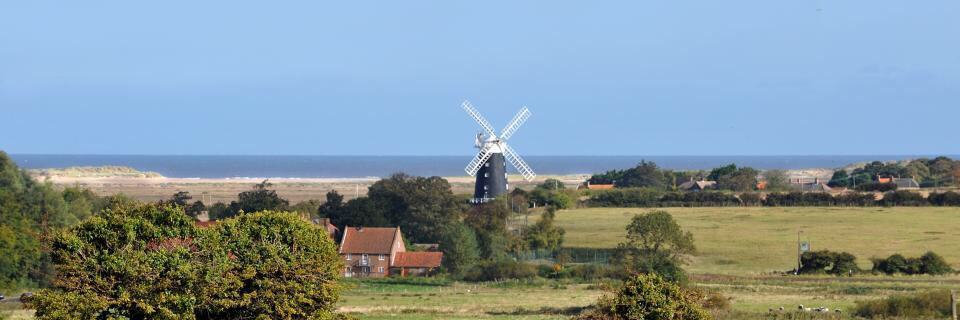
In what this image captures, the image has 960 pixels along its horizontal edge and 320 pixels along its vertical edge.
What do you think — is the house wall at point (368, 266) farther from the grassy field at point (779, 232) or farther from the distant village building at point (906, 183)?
the distant village building at point (906, 183)

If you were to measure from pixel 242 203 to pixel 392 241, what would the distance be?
54.0ft

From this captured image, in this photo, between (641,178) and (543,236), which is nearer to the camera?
(543,236)

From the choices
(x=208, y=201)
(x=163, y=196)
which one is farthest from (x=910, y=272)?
(x=163, y=196)

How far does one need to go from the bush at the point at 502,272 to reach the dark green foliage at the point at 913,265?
17.9 meters

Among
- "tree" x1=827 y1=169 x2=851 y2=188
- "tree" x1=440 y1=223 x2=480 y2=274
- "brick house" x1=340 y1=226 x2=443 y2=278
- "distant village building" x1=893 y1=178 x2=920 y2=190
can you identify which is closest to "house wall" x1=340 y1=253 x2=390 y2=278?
"brick house" x1=340 y1=226 x2=443 y2=278

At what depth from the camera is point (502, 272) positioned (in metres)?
66.6

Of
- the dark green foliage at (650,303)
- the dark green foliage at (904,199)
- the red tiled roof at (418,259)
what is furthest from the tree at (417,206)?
the dark green foliage at (650,303)

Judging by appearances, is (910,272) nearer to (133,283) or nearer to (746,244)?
(746,244)

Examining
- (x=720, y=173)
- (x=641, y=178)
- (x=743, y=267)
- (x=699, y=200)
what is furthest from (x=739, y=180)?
(x=743, y=267)

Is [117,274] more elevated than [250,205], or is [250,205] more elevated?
[250,205]

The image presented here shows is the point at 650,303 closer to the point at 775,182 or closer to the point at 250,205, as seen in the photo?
the point at 250,205

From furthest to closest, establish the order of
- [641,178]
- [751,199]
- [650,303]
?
1. [641,178]
2. [751,199]
3. [650,303]

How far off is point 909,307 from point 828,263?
25.1m

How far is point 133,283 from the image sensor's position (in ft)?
98.6
